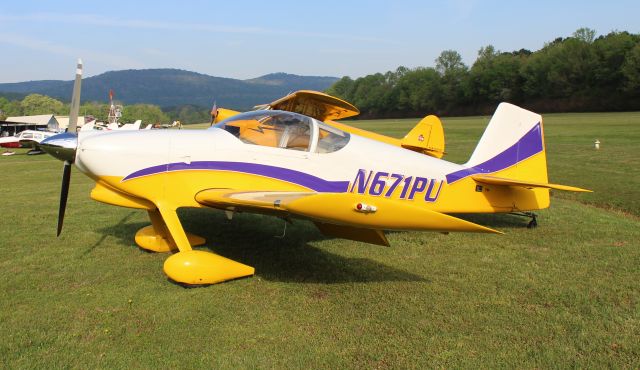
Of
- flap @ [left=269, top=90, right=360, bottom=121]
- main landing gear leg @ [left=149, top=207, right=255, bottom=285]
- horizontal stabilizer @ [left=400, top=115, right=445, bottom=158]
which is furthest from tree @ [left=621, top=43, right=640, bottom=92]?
main landing gear leg @ [left=149, top=207, right=255, bottom=285]

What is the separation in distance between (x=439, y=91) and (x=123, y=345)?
3645 inches

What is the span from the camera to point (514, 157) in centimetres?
610

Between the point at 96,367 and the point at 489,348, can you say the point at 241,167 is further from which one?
the point at 489,348

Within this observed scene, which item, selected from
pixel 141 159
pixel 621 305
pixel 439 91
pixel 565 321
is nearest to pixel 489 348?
pixel 565 321

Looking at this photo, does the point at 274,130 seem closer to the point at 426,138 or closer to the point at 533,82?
the point at 426,138

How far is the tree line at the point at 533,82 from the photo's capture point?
6025cm

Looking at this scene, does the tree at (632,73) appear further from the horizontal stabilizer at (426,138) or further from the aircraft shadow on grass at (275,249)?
the aircraft shadow on grass at (275,249)

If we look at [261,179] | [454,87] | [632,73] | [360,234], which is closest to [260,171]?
[261,179]

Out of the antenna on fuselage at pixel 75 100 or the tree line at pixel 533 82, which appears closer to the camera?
the antenna on fuselage at pixel 75 100

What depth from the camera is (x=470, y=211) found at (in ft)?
18.7

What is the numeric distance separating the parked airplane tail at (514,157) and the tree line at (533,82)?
206ft

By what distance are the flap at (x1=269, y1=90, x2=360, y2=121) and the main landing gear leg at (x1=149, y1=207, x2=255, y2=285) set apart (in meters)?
6.82

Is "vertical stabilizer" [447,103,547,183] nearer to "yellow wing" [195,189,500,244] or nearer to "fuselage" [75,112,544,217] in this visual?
"fuselage" [75,112,544,217]

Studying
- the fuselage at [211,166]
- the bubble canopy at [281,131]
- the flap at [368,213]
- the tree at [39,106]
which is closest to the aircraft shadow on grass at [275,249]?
the fuselage at [211,166]
